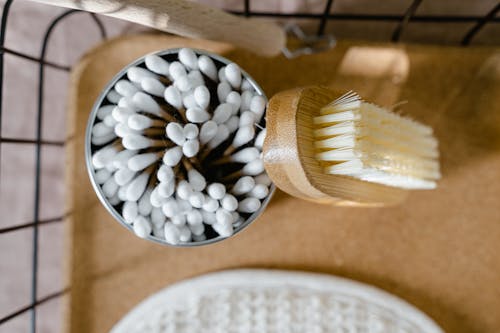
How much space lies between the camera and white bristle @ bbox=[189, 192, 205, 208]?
0.27m

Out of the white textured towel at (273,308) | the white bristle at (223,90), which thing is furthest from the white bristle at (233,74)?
the white textured towel at (273,308)

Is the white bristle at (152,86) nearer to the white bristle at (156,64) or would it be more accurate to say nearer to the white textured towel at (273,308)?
the white bristle at (156,64)

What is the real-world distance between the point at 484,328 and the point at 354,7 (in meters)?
0.27

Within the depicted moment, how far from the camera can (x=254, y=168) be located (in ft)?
0.94

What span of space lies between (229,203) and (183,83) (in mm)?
71

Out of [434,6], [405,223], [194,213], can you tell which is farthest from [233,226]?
[434,6]

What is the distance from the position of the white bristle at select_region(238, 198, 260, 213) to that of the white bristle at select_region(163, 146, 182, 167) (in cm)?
5

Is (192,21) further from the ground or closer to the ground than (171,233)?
further from the ground

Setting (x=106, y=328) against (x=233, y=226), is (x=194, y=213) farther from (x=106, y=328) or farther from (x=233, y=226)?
(x=106, y=328)

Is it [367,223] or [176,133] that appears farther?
[367,223]

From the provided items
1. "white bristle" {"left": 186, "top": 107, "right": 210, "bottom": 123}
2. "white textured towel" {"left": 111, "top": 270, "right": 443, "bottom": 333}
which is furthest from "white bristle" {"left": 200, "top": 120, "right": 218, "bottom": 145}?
"white textured towel" {"left": 111, "top": 270, "right": 443, "bottom": 333}

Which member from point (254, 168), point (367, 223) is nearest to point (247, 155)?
point (254, 168)

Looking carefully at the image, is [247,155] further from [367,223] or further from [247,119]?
[367,223]

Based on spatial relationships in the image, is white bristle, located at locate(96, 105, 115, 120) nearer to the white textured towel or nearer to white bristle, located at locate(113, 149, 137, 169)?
white bristle, located at locate(113, 149, 137, 169)
